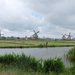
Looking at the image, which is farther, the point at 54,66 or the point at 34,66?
the point at 34,66

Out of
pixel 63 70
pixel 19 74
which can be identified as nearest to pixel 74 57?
pixel 63 70

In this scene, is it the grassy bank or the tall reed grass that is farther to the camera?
the tall reed grass

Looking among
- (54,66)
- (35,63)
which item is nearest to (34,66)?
(35,63)

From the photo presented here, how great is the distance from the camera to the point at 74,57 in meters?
14.5

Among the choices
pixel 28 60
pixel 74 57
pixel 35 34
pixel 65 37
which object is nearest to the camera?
pixel 28 60

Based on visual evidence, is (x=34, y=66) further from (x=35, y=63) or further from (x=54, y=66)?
(x=54, y=66)

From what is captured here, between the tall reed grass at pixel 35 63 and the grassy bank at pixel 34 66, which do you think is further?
the tall reed grass at pixel 35 63

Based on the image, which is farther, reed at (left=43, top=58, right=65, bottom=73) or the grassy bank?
reed at (left=43, top=58, right=65, bottom=73)

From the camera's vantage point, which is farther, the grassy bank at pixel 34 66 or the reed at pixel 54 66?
the reed at pixel 54 66

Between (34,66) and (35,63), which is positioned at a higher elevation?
(35,63)

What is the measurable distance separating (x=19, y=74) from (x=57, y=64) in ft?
12.0

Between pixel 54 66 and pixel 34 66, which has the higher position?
pixel 54 66

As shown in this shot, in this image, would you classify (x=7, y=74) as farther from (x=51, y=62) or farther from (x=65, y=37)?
(x=65, y=37)

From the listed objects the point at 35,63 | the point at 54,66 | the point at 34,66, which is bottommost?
the point at 34,66
